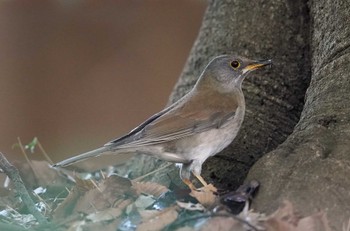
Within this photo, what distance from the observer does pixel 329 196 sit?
157 inches

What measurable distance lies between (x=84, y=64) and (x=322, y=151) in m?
5.86

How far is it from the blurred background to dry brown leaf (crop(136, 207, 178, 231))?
5508 millimetres

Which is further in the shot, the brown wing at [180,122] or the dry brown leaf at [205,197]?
the brown wing at [180,122]

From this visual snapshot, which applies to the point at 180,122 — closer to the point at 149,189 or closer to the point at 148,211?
the point at 149,189

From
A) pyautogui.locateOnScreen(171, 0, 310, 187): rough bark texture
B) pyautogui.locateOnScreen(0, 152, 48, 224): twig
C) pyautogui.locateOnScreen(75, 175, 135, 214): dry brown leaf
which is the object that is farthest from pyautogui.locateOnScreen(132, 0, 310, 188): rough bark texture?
pyautogui.locateOnScreen(0, 152, 48, 224): twig

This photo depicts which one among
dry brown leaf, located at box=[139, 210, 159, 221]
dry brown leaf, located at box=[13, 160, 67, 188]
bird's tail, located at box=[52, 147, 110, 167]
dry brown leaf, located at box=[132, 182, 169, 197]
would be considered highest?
bird's tail, located at box=[52, 147, 110, 167]

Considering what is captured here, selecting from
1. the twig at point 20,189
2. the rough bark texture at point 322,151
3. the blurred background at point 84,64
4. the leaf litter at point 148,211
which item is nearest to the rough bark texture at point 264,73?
the rough bark texture at point 322,151

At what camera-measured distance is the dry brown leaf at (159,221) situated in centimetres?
406

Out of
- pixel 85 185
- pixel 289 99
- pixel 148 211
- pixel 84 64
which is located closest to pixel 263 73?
pixel 289 99

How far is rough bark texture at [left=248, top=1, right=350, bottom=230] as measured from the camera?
4.00m

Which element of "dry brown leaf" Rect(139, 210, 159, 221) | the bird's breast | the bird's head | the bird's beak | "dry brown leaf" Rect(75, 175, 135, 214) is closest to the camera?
"dry brown leaf" Rect(139, 210, 159, 221)

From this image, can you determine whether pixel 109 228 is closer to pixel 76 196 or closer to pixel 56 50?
pixel 76 196

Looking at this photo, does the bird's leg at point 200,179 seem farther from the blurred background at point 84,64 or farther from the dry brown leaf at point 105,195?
the blurred background at point 84,64

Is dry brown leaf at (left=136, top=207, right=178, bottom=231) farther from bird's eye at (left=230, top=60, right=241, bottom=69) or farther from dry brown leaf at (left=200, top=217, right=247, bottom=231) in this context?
bird's eye at (left=230, top=60, right=241, bottom=69)
